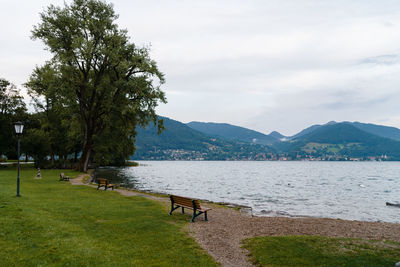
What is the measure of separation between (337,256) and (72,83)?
37254 millimetres

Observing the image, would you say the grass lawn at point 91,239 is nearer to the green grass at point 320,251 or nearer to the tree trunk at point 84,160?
the green grass at point 320,251

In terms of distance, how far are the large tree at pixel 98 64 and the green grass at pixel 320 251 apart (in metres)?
28.2

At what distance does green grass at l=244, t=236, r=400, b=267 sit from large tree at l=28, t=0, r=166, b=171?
2820 centimetres

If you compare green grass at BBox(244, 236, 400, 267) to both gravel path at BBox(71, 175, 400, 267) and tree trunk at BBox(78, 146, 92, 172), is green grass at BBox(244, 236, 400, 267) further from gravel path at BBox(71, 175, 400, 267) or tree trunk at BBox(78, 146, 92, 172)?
tree trunk at BBox(78, 146, 92, 172)

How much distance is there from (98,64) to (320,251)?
3647 cm

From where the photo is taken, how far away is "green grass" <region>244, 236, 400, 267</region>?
8.37 metres

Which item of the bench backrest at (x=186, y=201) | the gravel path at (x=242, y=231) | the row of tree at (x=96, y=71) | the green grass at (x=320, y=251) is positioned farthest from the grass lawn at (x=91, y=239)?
the row of tree at (x=96, y=71)

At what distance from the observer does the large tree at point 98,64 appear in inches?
1430

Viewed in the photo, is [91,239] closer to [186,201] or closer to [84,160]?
[186,201]

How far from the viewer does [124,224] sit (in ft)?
41.1

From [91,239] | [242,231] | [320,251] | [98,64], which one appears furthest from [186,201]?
[98,64]

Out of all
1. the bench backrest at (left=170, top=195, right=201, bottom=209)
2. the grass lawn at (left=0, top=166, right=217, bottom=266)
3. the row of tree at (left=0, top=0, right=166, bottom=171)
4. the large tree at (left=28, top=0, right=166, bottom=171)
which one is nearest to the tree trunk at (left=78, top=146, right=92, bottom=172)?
the row of tree at (left=0, top=0, right=166, bottom=171)

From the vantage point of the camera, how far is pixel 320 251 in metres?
9.34

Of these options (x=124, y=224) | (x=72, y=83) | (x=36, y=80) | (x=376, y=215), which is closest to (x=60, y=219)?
(x=124, y=224)
